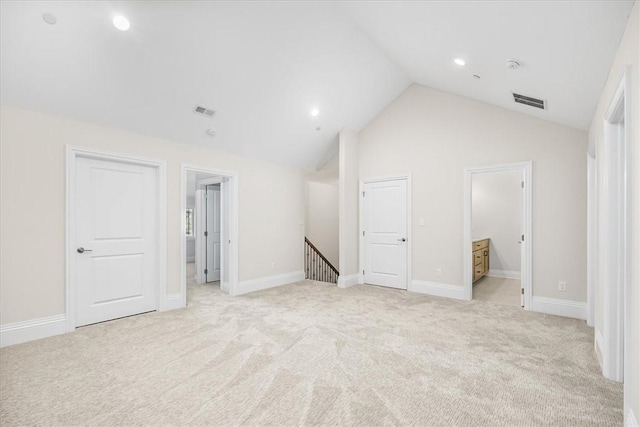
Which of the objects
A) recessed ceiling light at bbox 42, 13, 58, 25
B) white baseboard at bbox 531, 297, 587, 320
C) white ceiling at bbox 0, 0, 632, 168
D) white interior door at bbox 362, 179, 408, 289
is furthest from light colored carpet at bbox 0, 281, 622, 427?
recessed ceiling light at bbox 42, 13, 58, 25

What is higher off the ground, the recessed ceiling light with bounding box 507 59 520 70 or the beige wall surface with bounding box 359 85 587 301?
the recessed ceiling light with bounding box 507 59 520 70

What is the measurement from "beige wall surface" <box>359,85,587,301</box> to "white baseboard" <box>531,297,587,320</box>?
7 centimetres

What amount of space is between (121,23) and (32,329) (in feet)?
10.3

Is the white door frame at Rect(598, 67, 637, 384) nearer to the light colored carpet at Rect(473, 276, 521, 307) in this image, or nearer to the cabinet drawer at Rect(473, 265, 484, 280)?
the light colored carpet at Rect(473, 276, 521, 307)

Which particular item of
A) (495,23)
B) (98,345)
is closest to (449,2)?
(495,23)

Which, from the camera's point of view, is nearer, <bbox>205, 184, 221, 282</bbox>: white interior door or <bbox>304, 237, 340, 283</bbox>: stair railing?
<bbox>205, 184, 221, 282</bbox>: white interior door

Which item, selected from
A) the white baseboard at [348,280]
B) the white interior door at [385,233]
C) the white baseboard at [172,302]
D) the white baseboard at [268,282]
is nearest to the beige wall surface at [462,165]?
the white interior door at [385,233]

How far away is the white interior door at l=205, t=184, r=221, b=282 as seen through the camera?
249 inches

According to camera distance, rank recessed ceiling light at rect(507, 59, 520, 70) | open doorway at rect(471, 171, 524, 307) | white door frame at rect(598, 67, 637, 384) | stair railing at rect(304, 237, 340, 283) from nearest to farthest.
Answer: white door frame at rect(598, 67, 637, 384) → recessed ceiling light at rect(507, 59, 520, 70) → open doorway at rect(471, 171, 524, 307) → stair railing at rect(304, 237, 340, 283)

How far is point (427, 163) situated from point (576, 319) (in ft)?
9.66

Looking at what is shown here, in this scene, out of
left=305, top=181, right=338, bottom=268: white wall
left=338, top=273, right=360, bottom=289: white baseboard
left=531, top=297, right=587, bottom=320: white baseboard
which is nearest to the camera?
left=531, top=297, right=587, bottom=320: white baseboard

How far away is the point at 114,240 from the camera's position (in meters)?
3.84

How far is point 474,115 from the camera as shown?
4789 mm

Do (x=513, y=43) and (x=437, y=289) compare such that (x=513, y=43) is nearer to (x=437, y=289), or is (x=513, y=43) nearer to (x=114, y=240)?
(x=437, y=289)
